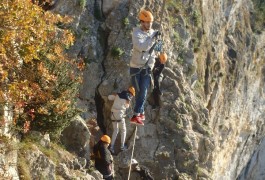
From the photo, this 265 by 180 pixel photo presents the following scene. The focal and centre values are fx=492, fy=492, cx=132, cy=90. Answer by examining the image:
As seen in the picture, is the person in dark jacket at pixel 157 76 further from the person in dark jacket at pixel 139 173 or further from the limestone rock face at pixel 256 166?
the limestone rock face at pixel 256 166

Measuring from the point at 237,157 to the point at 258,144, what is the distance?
12.0ft

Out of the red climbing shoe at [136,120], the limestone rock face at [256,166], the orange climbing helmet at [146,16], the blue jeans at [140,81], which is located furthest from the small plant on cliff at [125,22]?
the limestone rock face at [256,166]

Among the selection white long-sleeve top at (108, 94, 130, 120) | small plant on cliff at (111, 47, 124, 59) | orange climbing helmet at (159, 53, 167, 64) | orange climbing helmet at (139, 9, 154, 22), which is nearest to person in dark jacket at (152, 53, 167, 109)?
orange climbing helmet at (159, 53, 167, 64)

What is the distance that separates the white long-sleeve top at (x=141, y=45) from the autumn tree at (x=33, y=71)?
1.73 m

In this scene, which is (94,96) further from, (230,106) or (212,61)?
(230,106)

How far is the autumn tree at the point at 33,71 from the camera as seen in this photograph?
794cm

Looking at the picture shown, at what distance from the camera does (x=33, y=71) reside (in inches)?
393

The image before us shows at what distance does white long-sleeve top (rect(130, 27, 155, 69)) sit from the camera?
39.3 feet

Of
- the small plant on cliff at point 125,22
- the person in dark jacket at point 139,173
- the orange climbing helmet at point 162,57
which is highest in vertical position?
the small plant on cliff at point 125,22

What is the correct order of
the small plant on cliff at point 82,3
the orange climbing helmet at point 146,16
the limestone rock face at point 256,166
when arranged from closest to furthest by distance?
the orange climbing helmet at point 146,16 < the small plant on cliff at point 82,3 < the limestone rock face at point 256,166

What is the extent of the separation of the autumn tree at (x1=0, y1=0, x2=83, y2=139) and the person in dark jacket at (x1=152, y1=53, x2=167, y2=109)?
309 centimetres

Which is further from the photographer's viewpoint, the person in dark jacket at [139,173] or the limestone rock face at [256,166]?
the limestone rock face at [256,166]

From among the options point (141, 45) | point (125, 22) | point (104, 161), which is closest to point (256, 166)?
point (125, 22)

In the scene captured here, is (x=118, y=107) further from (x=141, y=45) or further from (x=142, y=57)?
(x=141, y=45)
